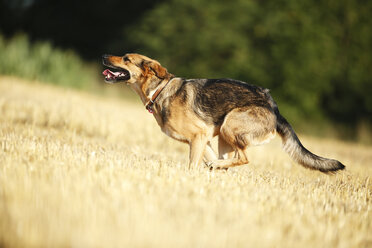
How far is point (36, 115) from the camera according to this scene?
305 inches

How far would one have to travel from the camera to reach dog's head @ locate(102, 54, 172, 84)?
16.9 feet

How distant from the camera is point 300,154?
187 inches

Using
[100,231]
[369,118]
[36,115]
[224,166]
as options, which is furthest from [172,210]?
[369,118]

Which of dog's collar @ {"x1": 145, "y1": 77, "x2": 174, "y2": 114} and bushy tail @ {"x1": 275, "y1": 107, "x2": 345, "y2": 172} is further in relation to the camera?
dog's collar @ {"x1": 145, "y1": 77, "x2": 174, "y2": 114}

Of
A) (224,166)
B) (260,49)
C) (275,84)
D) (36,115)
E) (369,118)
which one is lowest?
(224,166)

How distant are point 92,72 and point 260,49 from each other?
469 inches

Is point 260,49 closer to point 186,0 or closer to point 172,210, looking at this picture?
point 186,0

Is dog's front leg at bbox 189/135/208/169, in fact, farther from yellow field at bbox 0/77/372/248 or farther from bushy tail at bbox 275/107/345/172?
bushy tail at bbox 275/107/345/172

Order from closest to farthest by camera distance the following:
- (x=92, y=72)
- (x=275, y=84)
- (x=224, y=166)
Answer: (x=224, y=166)
(x=92, y=72)
(x=275, y=84)

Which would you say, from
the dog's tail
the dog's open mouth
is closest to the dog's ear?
the dog's open mouth

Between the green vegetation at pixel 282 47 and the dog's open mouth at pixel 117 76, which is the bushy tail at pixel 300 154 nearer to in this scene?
the dog's open mouth at pixel 117 76

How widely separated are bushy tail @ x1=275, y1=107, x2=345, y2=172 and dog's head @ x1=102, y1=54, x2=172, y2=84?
2.04 m

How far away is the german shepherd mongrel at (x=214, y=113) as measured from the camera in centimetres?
480

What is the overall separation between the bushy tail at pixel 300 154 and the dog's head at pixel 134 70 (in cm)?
204
